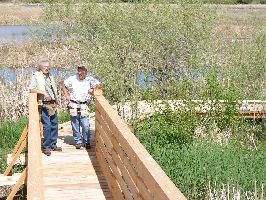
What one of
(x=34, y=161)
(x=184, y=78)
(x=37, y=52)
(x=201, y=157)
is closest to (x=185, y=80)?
(x=184, y=78)

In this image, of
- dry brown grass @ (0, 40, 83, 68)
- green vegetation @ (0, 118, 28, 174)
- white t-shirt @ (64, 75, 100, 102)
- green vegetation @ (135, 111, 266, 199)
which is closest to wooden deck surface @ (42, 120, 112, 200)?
white t-shirt @ (64, 75, 100, 102)

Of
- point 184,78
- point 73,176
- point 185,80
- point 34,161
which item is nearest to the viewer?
point 34,161

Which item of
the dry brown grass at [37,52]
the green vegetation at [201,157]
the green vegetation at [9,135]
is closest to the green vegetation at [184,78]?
the green vegetation at [201,157]

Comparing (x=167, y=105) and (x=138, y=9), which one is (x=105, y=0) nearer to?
(x=138, y=9)

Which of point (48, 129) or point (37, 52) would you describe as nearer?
point (48, 129)

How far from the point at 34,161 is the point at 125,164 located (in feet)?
2.97

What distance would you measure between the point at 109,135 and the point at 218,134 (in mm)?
5132

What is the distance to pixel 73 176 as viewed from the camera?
689 centimetres

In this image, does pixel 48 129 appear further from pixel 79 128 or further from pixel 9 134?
pixel 9 134

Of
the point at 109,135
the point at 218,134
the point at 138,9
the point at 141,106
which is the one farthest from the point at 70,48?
the point at 109,135

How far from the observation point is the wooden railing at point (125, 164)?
4.12m

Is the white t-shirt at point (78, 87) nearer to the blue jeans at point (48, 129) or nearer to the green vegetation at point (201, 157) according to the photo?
the blue jeans at point (48, 129)

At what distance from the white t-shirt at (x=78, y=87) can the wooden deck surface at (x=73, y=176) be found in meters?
0.83

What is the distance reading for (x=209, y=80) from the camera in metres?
11.1
